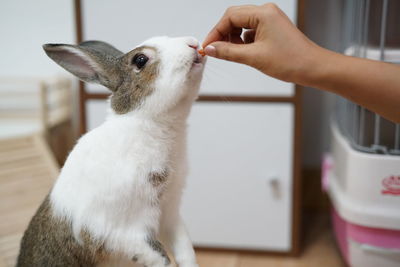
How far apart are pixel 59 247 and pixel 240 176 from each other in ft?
2.53

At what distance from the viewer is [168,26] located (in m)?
1.29

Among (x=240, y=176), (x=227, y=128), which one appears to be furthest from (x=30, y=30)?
(x=240, y=176)

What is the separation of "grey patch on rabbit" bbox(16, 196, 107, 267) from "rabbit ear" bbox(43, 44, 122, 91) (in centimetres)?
23

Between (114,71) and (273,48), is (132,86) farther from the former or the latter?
(273,48)

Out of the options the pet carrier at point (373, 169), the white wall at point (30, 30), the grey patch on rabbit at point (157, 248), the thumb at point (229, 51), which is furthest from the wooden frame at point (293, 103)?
the grey patch on rabbit at point (157, 248)

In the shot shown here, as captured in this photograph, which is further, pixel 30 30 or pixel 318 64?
pixel 30 30

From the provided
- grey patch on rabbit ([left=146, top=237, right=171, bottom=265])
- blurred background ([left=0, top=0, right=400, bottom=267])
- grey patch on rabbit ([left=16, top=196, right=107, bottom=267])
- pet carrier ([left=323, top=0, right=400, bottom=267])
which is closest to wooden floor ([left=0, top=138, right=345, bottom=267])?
blurred background ([left=0, top=0, right=400, bottom=267])

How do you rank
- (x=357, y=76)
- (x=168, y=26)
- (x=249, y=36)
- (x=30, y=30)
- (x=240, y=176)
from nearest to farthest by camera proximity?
(x=357, y=76) < (x=249, y=36) < (x=168, y=26) < (x=240, y=176) < (x=30, y=30)

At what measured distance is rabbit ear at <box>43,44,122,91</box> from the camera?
73 centimetres

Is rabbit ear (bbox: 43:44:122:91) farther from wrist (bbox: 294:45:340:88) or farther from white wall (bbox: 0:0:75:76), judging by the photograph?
white wall (bbox: 0:0:75:76)

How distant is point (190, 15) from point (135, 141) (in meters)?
0.66

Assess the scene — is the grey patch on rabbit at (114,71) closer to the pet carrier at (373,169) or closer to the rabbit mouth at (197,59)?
the rabbit mouth at (197,59)

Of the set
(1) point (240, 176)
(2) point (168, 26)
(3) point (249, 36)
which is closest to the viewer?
(3) point (249, 36)

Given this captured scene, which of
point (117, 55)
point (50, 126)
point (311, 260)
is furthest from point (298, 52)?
point (50, 126)
